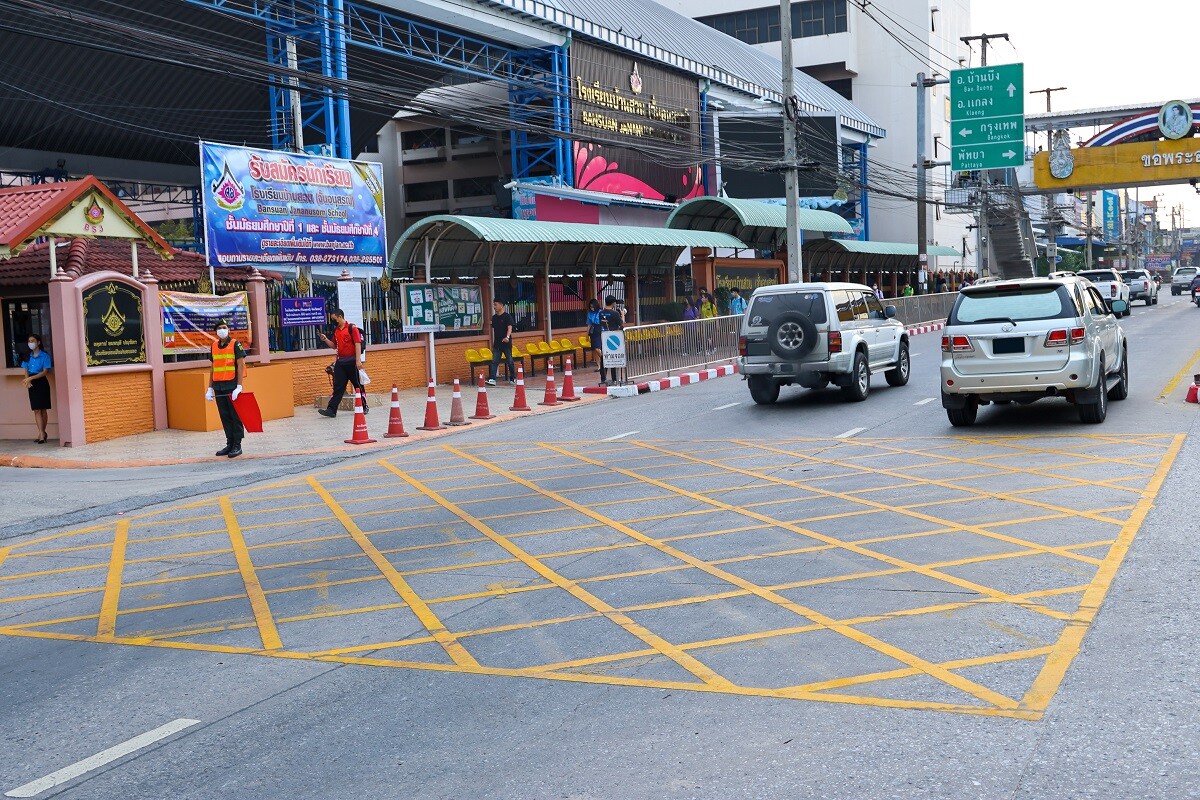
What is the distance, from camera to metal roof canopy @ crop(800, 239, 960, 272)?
144ft

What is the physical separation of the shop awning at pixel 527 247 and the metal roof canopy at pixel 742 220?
1.66 metres

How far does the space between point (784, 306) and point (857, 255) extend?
32409mm

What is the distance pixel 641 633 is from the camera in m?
6.62

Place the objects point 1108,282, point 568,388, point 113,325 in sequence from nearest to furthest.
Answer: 1. point 113,325
2. point 568,388
3. point 1108,282

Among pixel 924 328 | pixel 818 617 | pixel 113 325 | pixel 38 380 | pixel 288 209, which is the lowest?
pixel 818 617

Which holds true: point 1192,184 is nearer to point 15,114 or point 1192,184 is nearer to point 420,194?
point 420,194

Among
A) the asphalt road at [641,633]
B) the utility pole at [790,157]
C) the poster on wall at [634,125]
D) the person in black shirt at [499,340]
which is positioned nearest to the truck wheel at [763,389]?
the asphalt road at [641,633]

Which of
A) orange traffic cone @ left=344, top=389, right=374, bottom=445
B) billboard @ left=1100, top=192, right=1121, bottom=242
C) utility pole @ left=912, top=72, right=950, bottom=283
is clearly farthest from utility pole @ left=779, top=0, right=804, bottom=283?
billboard @ left=1100, top=192, right=1121, bottom=242

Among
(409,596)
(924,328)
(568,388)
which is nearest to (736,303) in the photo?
(924,328)

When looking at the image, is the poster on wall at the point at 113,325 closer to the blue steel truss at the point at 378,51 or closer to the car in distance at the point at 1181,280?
the blue steel truss at the point at 378,51

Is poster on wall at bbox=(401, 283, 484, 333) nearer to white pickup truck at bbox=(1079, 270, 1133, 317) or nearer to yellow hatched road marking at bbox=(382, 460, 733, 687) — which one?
yellow hatched road marking at bbox=(382, 460, 733, 687)

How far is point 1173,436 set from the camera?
1288cm

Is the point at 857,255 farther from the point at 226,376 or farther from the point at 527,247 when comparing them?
the point at 226,376

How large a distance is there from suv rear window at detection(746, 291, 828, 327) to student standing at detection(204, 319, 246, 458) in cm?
773
